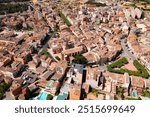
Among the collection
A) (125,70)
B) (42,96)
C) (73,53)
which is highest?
(73,53)

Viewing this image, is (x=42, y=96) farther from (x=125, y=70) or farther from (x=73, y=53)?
(x=125, y=70)

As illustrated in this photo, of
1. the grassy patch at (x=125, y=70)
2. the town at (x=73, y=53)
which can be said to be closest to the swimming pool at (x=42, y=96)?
the town at (x=73, y=53)

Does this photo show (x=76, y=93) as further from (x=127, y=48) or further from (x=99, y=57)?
(x=127, y=48)

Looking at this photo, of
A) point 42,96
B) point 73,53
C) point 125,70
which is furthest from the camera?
point 73,53

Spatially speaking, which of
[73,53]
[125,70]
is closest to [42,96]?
[73,53]

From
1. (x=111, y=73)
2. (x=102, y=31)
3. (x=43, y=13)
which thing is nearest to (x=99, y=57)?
(x=111, y=73)

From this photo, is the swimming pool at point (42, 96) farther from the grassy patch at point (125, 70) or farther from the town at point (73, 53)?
the grassy patch at point (125, 70)

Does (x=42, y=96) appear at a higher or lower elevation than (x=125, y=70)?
lower

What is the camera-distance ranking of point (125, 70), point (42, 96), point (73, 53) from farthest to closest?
point (73, 53) → point (125, 70) → point (42, 96)
